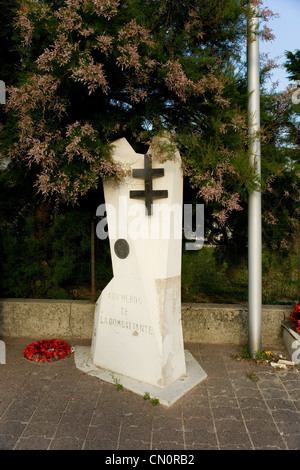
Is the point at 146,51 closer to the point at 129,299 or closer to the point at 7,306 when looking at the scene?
the point at 129,299

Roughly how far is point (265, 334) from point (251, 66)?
3711 mm

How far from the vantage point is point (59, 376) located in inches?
157

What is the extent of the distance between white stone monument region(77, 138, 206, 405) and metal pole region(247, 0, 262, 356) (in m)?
1.01

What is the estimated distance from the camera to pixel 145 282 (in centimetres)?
379

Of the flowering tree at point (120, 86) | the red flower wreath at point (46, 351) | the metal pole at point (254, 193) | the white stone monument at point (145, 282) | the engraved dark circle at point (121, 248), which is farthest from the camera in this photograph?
the red flower wreath at point (46, 351)

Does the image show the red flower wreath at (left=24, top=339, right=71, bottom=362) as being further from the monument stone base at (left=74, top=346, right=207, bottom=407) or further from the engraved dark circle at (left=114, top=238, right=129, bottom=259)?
the engraved dark circle at (left=114, top=238, right=129, bottom=259)

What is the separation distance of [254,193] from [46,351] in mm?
3431

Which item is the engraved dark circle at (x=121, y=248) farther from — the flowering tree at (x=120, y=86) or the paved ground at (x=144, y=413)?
the paved ground at (x=144, y=413)

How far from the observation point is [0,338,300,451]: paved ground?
2.83m

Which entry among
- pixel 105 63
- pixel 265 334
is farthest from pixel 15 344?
pixel 105 63

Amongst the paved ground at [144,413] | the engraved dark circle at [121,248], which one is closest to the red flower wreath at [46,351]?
the paved ground at [144,413]

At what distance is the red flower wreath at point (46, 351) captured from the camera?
443 cm

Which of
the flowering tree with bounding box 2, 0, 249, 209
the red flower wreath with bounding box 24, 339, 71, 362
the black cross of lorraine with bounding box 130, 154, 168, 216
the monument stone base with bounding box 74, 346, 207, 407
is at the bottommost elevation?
the monument stone base with bounding box 74, 346, 207, 407

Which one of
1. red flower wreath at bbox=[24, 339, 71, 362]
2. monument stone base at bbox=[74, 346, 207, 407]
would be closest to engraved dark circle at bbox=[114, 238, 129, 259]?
monument stone base at bbox=[74, 346, 207, 407]
